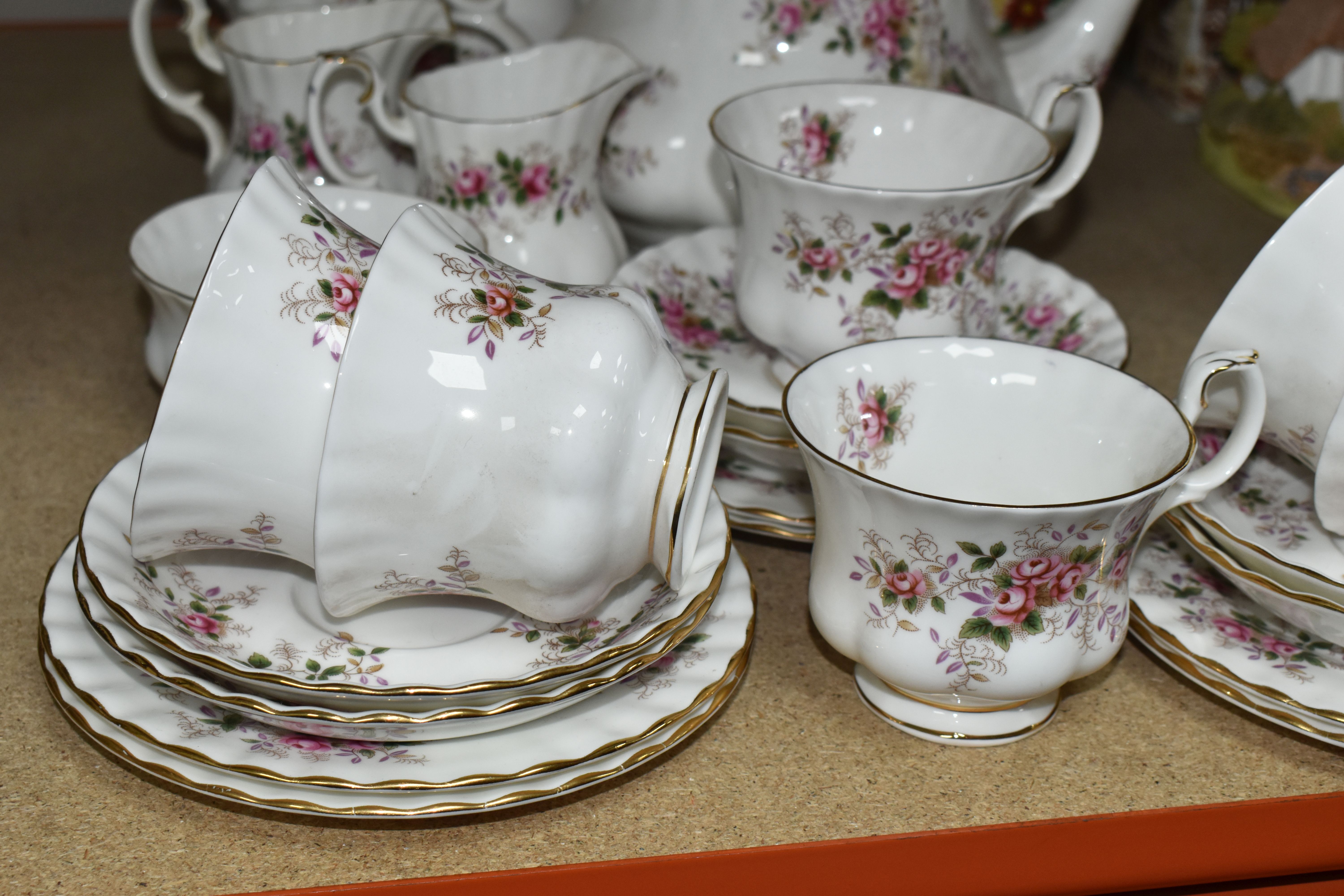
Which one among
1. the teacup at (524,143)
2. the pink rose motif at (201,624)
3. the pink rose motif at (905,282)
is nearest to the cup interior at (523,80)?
the teacup at (524,143)

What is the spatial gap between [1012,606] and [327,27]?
2.17ft

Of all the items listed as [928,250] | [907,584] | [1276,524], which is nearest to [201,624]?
[907,584]

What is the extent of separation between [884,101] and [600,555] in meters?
0.39

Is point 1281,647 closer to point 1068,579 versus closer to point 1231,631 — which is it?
point 1231,631

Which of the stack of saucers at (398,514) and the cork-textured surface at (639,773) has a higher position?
the stack of saucers at (398,514)

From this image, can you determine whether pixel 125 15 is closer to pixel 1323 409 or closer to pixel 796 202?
pixel 796 202

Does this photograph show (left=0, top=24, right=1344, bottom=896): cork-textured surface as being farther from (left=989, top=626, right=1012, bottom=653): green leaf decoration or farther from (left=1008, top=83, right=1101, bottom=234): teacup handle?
(left=1008, top=83, right=1101, bottom=234): teacup handle

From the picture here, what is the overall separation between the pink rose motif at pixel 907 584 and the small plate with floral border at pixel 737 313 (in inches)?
8.2

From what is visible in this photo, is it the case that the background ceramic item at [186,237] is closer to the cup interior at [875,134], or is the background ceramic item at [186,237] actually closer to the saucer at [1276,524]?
the cup interior at [875,134]

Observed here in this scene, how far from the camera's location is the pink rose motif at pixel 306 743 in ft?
1.55

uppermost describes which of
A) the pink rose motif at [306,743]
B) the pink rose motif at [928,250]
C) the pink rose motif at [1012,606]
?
the pink rose motif at [928,250]

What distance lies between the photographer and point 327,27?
89 cm

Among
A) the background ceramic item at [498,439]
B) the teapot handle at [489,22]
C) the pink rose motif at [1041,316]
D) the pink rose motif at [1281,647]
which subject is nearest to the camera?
the background ceramic item at [498,439]

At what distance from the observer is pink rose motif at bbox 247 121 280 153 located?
2.64 ft
